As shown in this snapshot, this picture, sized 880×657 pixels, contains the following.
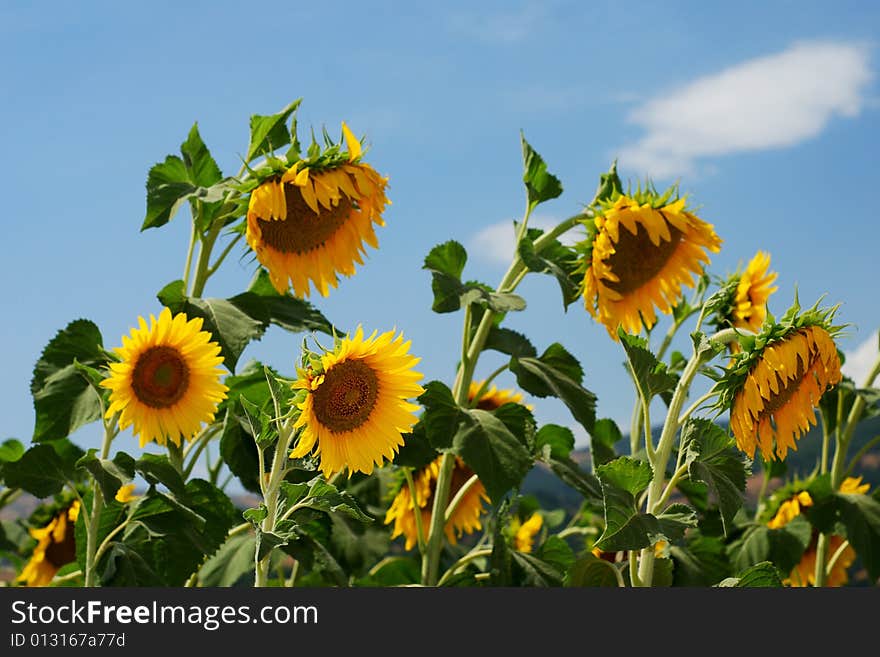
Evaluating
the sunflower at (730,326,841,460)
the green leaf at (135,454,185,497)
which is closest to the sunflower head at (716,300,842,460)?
the sunflower at (730,326,841,460)

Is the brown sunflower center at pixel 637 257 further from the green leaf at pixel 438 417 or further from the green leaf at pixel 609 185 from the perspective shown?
the green leaf at pixel 438 417

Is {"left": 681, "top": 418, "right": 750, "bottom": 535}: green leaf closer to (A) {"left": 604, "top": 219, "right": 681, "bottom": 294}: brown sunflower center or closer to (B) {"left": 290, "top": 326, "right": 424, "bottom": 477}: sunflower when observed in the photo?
(B) {"left": 290, "top": 326, "right": 424, "bottom": 477}: sunflower

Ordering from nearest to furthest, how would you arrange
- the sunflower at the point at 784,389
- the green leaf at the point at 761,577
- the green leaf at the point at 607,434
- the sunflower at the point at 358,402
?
the sunflower at the point at 358,402 < the sunflower at the point at 784,389 < the green leaf at the point at 761,577 < the green leaf at the point at 607,434

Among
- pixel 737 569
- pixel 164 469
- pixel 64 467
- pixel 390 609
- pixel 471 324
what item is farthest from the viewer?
pixel 737 569

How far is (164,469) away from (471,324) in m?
0.83

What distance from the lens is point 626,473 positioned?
1.96 m

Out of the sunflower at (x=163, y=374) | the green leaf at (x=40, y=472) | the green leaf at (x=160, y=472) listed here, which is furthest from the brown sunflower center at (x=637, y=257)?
the green leaf at (x=40, y=472)

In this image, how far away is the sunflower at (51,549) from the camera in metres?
3.34

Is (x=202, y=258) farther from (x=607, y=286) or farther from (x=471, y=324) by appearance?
(x=607, y=286)

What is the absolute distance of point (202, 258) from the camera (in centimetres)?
262

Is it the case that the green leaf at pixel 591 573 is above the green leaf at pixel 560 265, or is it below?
below

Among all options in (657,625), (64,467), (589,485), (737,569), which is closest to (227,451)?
(64,467)

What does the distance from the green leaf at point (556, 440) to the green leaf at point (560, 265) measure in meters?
0.39

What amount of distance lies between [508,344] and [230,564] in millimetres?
835
